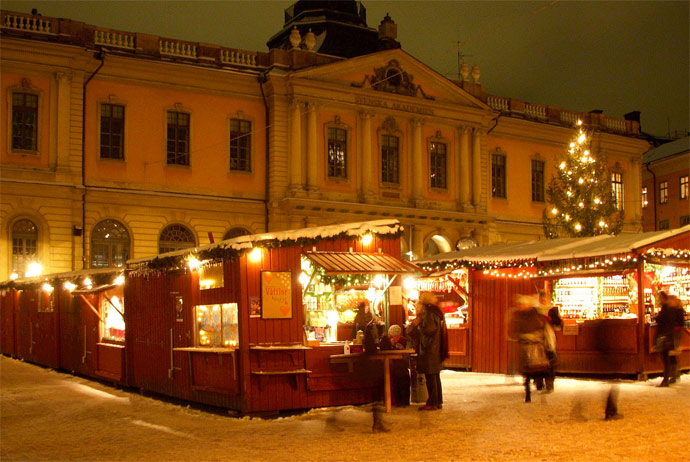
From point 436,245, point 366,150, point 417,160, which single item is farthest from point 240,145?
point 436,245

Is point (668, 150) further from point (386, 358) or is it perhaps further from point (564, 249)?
point (386, 358)

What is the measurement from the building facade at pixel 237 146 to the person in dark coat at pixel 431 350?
65.3ft

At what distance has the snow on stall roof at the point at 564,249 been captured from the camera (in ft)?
54.5

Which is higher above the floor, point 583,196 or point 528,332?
point 583,196

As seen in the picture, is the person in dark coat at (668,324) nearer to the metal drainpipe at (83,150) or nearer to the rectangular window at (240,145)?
Result: the metal drainpipe at (83,150)

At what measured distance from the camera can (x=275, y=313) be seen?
1248cm

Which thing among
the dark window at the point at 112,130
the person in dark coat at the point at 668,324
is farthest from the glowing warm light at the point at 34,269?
the person in dark coat at the point at 668,324

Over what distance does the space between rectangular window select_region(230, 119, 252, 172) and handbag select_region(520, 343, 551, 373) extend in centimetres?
2287

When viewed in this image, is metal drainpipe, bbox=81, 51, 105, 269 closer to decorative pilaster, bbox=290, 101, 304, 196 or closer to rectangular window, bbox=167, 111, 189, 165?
rectangular window, bbox=167, 111, 189, 165

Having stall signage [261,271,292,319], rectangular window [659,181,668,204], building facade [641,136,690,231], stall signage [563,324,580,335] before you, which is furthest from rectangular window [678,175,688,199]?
stall signage [261,271,292,319]

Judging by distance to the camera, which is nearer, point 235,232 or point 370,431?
point 370,431

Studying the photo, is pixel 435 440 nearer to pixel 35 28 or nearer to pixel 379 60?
→ pixel 35 28

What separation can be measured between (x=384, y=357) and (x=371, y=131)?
24.4 meters

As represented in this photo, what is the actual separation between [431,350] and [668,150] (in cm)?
4526
